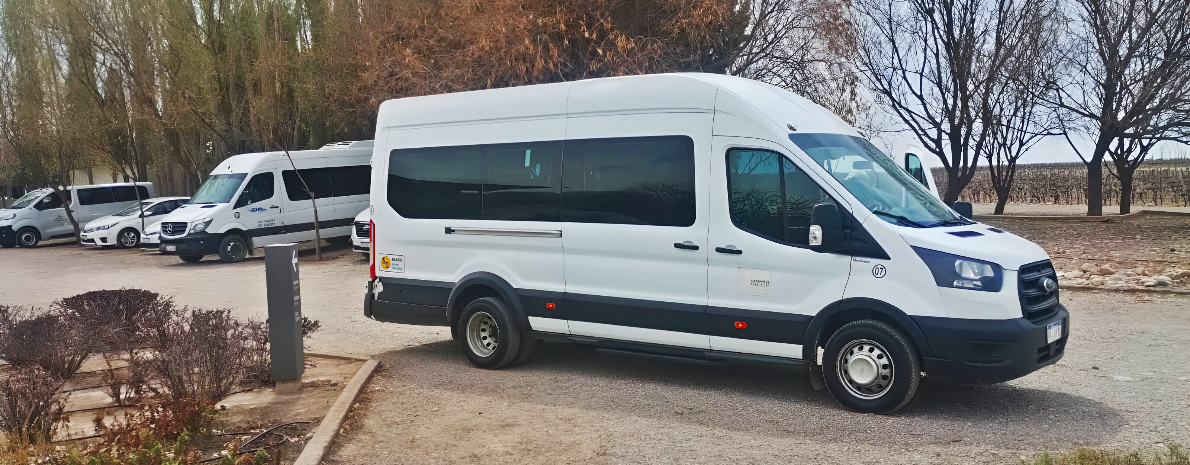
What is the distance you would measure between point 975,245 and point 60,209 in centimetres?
3212

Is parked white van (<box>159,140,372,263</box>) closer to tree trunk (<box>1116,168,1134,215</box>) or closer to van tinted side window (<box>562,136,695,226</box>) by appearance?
van tinted side window (<box>562,136,695,226</box>)

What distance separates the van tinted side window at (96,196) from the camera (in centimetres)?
3161

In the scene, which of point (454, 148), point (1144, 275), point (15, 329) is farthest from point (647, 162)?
point (1144, 275)

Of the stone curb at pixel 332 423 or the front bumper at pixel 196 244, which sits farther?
the front bumper at pixel 196 244

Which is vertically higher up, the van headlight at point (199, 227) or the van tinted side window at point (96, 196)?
the van tinted side window at point (96, 196)

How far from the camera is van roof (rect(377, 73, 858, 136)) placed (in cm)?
747

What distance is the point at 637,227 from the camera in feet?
25.9

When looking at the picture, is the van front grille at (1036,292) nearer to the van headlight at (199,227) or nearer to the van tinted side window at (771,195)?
the van tinted side window at (771,195)

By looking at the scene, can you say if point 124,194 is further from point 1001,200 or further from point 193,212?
point 1001,200

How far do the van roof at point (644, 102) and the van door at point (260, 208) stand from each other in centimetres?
1362

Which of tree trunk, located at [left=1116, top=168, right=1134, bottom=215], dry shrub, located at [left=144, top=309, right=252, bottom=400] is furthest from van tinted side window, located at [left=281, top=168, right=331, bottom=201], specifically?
tree trunk, located at [left=1116, top=168, right=1134, bottom=215]

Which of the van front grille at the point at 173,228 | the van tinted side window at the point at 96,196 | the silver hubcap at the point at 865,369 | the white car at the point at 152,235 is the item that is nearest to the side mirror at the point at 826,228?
the silver hubcap at the point at 865,369

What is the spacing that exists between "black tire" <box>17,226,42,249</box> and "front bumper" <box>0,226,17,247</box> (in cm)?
14

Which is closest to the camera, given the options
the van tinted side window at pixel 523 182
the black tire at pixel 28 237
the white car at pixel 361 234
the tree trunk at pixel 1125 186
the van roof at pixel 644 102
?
the van roof at pixel 644 102
